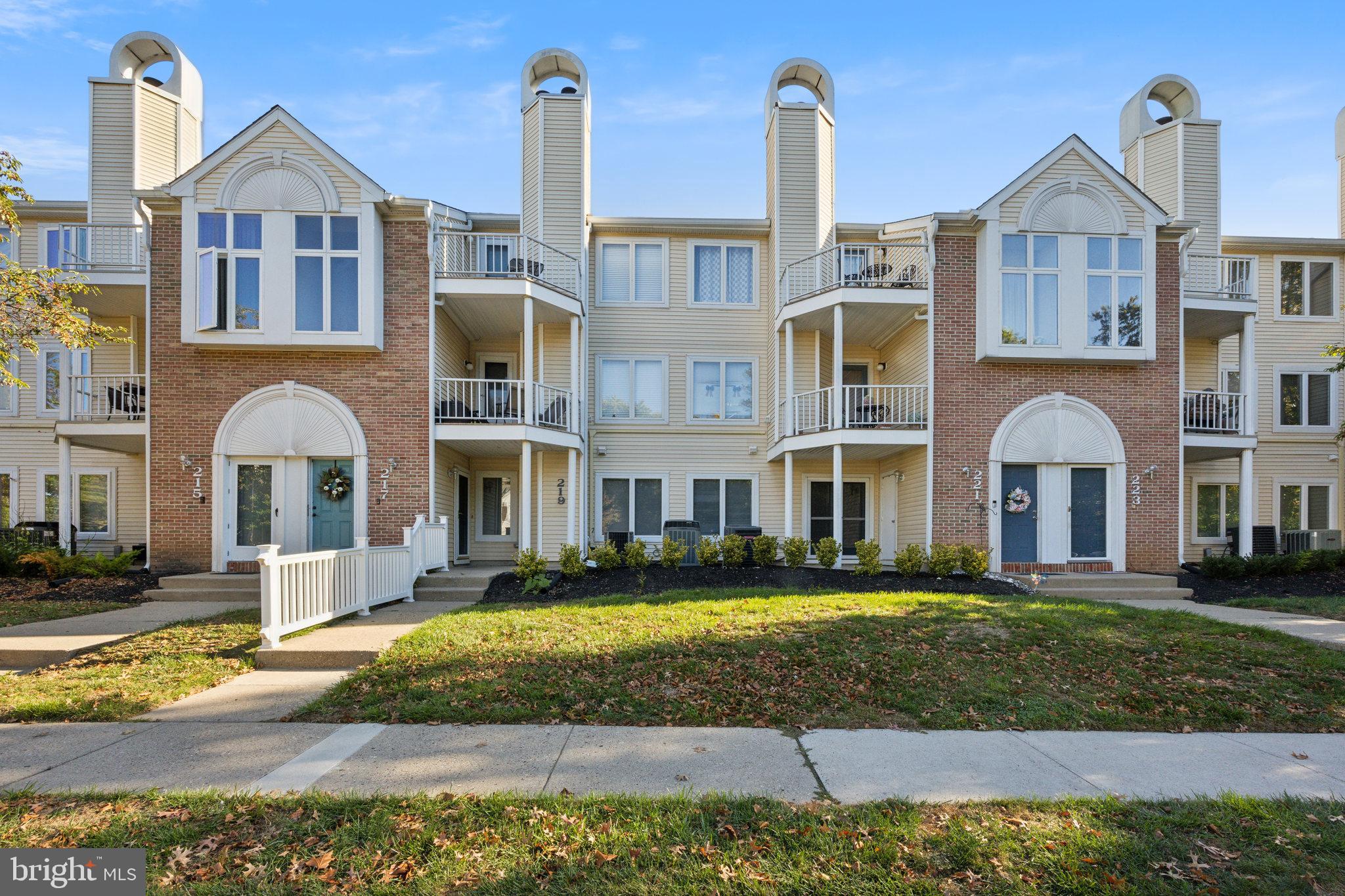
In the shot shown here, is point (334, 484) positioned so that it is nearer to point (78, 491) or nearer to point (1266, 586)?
point (78, 491)

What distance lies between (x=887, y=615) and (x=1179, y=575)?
31.3 ft

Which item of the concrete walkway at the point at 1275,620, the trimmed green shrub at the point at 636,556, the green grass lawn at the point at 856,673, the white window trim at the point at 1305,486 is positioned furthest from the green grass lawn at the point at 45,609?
the white window trim at the point at 1305,486

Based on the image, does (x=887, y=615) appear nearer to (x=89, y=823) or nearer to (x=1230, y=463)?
(x=89, y=823)

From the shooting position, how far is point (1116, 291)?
14.0 m

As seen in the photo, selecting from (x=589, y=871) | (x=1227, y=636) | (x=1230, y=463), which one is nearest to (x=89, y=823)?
(x=589, y=871)

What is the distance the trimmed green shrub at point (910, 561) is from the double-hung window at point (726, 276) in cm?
709

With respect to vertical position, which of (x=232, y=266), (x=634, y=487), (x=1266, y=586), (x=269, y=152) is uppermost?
(x=269, y=152)

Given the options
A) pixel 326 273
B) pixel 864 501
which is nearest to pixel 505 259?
pixel 326 273

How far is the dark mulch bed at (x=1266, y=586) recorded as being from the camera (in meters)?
12.5

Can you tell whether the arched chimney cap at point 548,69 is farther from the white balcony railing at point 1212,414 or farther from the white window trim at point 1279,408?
the white window trim at point 1279,408

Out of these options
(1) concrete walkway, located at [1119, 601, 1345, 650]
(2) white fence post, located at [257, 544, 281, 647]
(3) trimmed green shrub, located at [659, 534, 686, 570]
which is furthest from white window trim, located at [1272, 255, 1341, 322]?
(2) white fence post, located at [257, 544, 281, 647]

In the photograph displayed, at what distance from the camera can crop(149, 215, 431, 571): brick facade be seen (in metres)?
13.1

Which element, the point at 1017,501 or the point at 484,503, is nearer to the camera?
the point at 1017,501

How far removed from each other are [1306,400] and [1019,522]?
9968 mm
